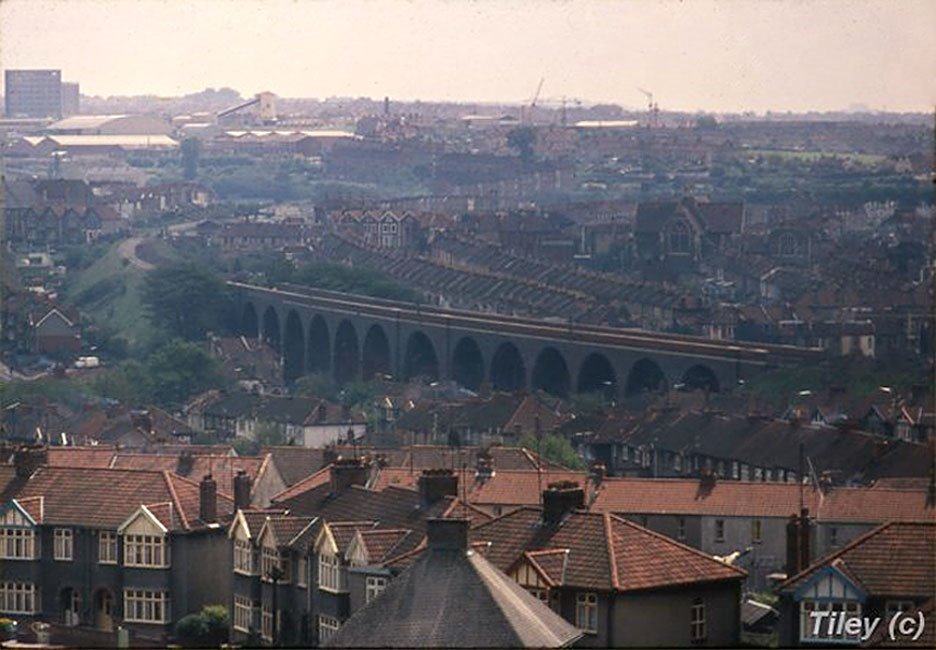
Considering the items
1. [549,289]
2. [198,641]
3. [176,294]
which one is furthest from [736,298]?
[198,641]

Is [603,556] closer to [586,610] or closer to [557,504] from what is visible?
[586,610]

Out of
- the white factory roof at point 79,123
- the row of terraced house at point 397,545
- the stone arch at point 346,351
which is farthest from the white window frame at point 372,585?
the white factory roof at point 79,123

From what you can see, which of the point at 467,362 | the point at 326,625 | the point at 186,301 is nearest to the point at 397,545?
the point at 326,625

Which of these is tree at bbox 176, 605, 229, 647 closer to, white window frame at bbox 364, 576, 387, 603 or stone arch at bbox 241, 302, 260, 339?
white window frame at bbox 364, 576, 387, 603

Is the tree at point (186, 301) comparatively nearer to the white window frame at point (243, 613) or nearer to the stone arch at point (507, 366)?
the stone arch at point (507, 366)

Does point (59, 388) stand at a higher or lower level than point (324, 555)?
lower

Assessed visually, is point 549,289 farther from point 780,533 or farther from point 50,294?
point 780,533

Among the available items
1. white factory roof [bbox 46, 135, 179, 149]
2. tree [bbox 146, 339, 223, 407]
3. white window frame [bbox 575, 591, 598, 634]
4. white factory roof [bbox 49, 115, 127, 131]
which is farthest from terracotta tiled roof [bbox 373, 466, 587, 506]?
white factory roof [bbox 49, 115, 127, 131]

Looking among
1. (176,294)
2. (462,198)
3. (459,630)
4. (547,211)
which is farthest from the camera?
(462,198)
